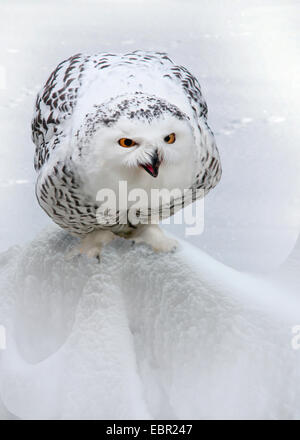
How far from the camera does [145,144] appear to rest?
0.80 meters

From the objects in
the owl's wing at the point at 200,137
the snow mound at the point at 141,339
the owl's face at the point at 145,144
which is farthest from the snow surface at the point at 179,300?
the owl's face at the point at 145,144

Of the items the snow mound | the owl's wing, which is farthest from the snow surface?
the owl's wing

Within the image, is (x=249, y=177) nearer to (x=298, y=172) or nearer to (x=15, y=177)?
(x=298, y=172)

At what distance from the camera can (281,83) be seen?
179 cm

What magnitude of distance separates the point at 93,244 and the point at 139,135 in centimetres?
37

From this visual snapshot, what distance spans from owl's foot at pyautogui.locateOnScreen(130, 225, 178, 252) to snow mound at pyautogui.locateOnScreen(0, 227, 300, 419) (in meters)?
0.02

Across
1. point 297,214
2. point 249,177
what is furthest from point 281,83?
point 297,214

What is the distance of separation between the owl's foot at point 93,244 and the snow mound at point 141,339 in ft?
0.05

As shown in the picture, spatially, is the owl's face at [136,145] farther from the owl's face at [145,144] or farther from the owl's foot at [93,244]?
the owl's foot at [93,244]

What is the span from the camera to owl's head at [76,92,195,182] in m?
0.80

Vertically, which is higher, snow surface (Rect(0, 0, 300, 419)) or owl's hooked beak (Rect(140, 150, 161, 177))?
owl's hooked beak (Rect(140, 150, 161, 177))

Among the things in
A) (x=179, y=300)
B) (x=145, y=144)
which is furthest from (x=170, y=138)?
(x=179, y=300)

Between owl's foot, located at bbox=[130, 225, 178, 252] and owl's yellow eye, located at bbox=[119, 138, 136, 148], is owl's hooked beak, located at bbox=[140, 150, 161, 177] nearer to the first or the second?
owl's yellow eye, located at bbox=[119, 138, 136, 148]

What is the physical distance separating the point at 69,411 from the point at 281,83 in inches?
50.3
